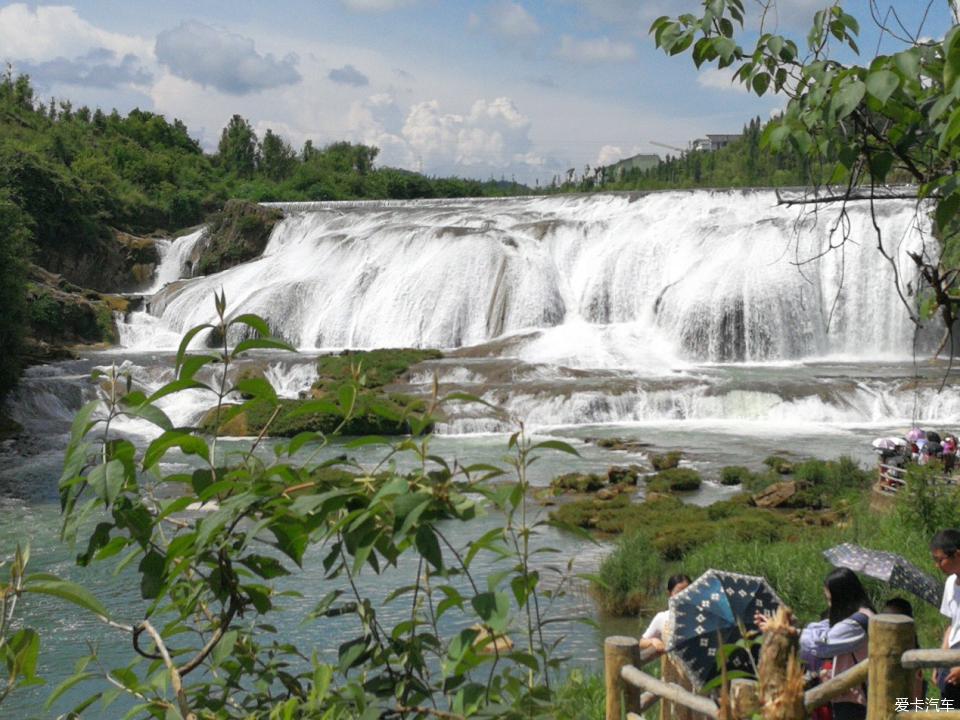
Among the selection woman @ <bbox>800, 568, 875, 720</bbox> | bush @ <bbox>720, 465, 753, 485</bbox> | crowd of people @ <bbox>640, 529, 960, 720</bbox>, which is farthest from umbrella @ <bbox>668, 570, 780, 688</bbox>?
bush @ <bbox>720, 465, 753, 485</bbox>

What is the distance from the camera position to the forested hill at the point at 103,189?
30.6 metres

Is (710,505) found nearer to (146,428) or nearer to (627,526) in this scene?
(627,526)

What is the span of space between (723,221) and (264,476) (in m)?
33.4

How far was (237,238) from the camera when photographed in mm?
43031

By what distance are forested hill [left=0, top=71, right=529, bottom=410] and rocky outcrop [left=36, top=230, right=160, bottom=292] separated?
0.14 ft

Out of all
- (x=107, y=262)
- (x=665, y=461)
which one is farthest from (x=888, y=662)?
(x=107, y=262)

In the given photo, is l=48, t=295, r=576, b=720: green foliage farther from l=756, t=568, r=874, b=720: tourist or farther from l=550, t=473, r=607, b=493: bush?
l=550, t=473, r=607, b=493: bush

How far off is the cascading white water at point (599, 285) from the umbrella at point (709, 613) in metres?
22.3

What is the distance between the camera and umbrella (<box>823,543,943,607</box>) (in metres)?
6.56

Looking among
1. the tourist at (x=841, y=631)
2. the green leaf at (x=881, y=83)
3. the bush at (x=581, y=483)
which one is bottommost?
the bush at (x=581, y=483)

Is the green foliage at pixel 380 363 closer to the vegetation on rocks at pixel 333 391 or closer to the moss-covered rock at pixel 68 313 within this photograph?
the vegetation on rocks at pixel 333 391

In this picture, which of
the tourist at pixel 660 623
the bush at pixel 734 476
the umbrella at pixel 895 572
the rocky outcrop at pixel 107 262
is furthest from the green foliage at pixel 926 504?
the rocky outcrop at pixel 107 262

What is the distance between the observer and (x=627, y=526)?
14031 millimetres

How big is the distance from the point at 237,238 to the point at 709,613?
3999cm
